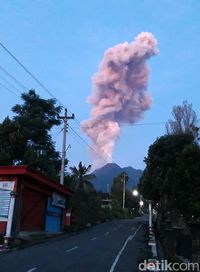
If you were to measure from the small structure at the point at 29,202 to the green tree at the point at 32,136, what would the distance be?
21.7ft

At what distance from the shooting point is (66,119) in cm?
4625

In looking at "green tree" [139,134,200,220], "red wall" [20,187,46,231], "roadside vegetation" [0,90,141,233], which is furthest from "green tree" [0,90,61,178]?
"green tree" [139,134,200,220]

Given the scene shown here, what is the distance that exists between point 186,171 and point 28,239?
1257cm

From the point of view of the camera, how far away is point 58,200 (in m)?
40.8

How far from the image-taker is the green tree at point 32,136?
4696 centimetres

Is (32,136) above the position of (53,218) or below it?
above

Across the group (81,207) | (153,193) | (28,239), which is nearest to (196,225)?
(153,193)

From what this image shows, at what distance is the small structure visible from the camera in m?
29.8

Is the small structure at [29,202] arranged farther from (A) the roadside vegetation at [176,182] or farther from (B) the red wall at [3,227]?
(A) the roadside vegetation at [176,182]

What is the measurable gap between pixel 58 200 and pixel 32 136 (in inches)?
441

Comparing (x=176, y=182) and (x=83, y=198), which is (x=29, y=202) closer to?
(x=176, y=182)

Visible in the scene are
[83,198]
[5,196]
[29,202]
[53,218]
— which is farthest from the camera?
[83,198]

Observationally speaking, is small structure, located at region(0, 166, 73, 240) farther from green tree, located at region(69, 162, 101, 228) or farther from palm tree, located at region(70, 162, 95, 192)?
palm tree, located at region(70, 162, 95, 192)

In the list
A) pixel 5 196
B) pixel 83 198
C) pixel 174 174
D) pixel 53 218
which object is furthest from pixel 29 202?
pixel 83 198
